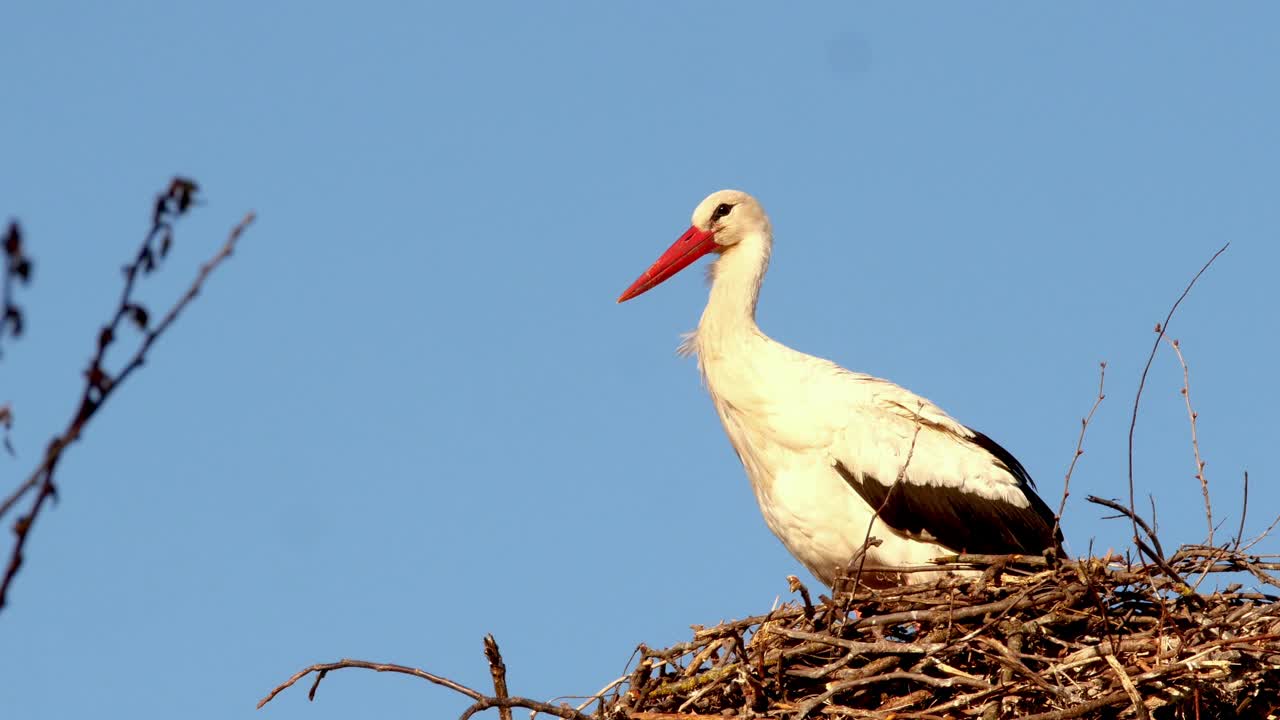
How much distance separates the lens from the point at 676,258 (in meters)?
8.05

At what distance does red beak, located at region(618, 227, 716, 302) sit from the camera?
7.98 metres

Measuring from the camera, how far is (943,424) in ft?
22.5

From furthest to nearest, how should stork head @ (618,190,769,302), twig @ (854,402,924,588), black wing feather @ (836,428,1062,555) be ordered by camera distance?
stork head @ (618,190,769,302) < black wing feather @ (836,428,1062,555) < twig @ (854,402,924,588)

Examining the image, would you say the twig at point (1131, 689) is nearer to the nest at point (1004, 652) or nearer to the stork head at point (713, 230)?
the nest at point (1004, 652)

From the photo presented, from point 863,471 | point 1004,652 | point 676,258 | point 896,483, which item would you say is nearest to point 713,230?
point 676,258

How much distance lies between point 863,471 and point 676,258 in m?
1.94

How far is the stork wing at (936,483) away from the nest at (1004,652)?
634 millimetres

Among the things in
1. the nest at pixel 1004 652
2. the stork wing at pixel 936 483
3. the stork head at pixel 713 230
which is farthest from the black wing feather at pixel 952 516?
the stork head at pixel 713 230

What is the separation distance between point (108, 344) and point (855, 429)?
527 cm

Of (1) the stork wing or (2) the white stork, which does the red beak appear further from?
(1) the stork wing

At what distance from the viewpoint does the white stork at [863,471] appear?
6.61 metres

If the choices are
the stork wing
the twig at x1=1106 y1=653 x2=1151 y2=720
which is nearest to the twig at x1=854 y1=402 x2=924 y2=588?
the stork wing

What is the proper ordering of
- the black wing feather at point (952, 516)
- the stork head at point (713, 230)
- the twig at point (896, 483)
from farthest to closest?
the stork head at point (713, 230), the black wing feather at point (952, 516), the twig at point (896, 483)

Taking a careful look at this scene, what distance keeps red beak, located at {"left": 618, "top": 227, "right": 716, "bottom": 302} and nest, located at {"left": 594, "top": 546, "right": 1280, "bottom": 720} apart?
8.31 ft
